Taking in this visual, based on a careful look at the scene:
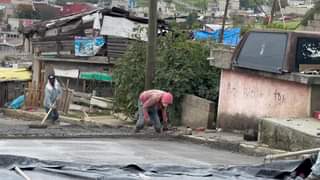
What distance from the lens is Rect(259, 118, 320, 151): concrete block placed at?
518 inches

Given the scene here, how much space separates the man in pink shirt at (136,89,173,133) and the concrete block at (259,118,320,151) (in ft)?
10.5

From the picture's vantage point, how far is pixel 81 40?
31.9 m

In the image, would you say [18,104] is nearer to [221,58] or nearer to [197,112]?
[197,112]

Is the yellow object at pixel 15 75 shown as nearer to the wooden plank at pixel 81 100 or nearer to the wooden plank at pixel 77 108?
the wooden plank at pixel 81 100

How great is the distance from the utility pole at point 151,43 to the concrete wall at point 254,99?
2.24 m

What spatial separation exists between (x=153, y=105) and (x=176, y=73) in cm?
323

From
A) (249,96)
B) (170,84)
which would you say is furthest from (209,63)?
(249,96)

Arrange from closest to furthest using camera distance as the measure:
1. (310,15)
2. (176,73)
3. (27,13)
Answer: (176,73), (310,15), (27,13)

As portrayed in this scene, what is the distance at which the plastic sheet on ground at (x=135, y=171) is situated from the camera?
589 cm

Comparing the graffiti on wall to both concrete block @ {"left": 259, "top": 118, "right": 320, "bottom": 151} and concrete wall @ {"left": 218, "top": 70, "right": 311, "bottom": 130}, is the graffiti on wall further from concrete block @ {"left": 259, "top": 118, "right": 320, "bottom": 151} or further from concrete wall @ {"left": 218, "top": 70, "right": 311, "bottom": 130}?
concrete block @ {"left": 259, "top": 118, "right": 320, "bottom": 151}

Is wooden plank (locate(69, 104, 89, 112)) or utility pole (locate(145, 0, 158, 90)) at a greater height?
utility pole (locate(145, 0, 158, 90))

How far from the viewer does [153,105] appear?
1772 centimetres

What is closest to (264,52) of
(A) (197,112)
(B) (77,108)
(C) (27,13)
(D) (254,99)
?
(D) (254,99)

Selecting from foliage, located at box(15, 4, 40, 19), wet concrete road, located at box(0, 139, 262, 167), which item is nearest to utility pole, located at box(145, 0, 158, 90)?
wet concrete road, located at box(0, 139, 262, 167)
